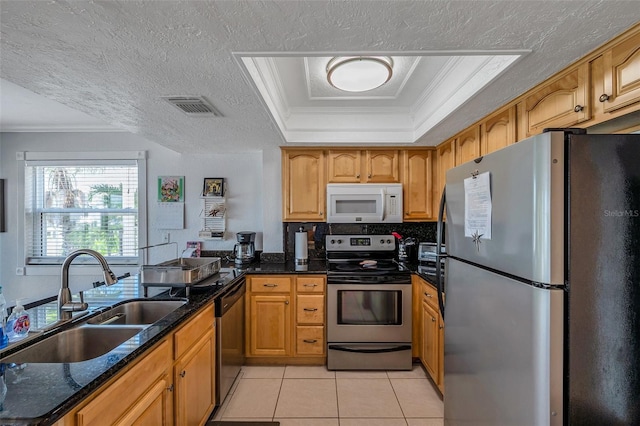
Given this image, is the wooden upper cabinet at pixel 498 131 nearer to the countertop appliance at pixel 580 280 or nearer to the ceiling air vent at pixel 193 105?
the countertop appliance at pixel 580 280

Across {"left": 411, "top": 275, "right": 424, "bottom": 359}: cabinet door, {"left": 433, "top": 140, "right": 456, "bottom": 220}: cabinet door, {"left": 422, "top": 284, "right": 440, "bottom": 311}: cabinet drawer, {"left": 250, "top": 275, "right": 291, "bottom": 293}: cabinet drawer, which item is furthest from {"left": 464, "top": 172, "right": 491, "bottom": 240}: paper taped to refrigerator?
{"left": 250, "top": 275, "right": 291, "bottom": 293}: cabinet drawer

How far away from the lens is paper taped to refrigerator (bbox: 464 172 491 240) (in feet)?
4.10

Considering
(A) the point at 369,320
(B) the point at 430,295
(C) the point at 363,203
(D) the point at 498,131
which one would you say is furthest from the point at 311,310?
(D) the point at 498,131

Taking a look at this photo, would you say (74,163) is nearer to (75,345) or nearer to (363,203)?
(75,345)

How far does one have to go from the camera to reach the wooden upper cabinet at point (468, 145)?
2324 millimetres

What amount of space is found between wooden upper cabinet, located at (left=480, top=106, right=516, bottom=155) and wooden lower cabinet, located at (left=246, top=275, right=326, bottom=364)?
5.79ft

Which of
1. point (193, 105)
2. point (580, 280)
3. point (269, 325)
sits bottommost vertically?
point (269, 325)

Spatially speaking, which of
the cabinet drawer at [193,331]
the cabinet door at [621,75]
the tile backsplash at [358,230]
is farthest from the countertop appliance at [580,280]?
the tile backsplash at [358,230]

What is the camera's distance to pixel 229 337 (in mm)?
2277

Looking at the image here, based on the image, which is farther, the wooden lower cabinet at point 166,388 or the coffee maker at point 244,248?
the coffee maker at point 244,248

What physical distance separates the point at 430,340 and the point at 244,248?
6.81ft

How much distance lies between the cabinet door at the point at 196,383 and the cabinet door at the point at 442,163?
2.51 m

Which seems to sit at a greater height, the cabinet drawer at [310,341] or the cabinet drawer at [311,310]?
the cabinet drawer at [311,310]

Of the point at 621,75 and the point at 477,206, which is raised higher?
the point at 621,75
